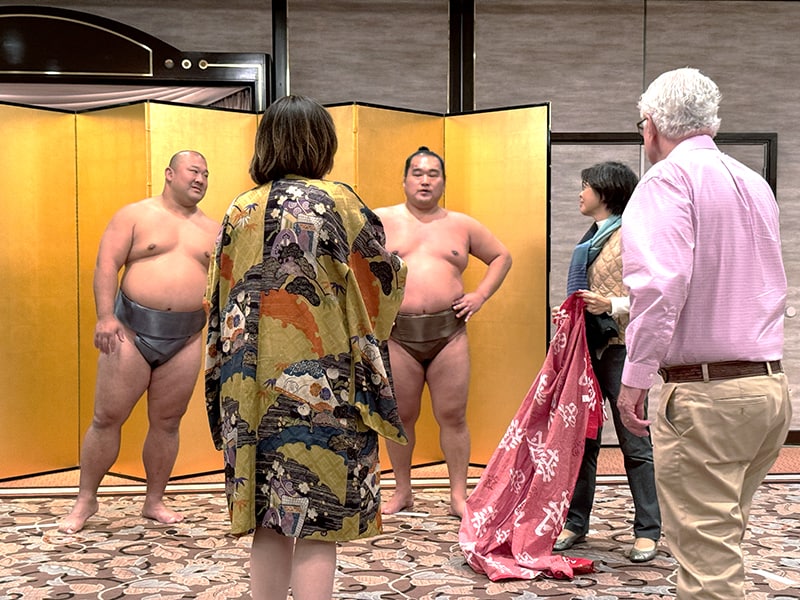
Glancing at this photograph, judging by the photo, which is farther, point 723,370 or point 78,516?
point 78,516

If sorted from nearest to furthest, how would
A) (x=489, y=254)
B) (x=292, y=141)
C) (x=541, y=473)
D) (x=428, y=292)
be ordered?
(x=292, y=141), (x=541, y=473), (x=428, y=292), (x=489, y=254)

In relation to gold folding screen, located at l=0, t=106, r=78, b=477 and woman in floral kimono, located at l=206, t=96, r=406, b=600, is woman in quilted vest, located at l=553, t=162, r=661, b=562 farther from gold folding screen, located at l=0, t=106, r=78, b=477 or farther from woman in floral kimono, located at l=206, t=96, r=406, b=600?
gold folding screen, located at l=0, t=106, r=78, b=477

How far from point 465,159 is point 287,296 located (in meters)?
2.99

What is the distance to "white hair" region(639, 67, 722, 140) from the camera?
7.13 feet

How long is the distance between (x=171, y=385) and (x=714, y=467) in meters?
2.49

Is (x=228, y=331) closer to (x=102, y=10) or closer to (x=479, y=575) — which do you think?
(x=479, y=575)

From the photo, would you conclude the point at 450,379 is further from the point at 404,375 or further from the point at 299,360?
the point at 299,360

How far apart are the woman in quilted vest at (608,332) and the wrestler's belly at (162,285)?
160 centimetres

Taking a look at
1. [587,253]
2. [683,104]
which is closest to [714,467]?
[683,104]

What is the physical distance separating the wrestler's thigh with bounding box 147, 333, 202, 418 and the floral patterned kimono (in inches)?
70.2

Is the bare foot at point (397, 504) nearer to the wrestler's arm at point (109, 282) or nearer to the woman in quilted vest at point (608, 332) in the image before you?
the woman in quilted vest at point (608, 332)

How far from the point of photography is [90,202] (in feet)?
15.9

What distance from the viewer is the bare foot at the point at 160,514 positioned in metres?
3.93

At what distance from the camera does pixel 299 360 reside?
2162 millimetres
